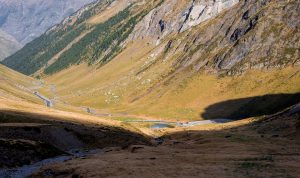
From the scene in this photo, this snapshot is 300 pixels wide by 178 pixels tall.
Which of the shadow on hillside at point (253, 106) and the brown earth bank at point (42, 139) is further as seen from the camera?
the shadow on hillside at point (253, 106)

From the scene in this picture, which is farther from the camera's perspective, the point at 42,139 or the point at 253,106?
the point at 253,106

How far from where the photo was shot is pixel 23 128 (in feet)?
254

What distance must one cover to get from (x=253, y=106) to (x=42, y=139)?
123081mm

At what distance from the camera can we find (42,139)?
76188mm

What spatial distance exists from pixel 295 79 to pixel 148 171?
6007 inches

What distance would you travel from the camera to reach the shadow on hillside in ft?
545

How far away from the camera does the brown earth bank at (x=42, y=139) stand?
203ft

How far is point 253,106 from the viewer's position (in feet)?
595

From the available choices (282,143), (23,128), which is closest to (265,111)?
(282,143)

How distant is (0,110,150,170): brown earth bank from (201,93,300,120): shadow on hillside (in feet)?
268

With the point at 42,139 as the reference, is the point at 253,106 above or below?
above

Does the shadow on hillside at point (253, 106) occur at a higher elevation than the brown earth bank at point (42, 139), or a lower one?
higher

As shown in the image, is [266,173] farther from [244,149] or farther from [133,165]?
[244,149]

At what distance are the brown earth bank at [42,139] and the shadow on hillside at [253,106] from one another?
81.7 metres
